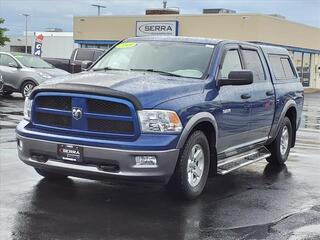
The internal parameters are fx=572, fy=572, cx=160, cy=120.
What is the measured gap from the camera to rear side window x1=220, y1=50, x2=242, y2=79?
747 centimetres

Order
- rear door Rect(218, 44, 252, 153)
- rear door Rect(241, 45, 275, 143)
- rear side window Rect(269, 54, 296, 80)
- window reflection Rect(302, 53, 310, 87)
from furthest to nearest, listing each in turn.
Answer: window reflection Rect(302, 53, 310, 87) < rear side window Rect(269, 54, 296, 80) < rear door Rect(241, 45, 275, 143) < rear door Rect(218, 44, 252, 153)

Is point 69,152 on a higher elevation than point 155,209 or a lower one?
higher

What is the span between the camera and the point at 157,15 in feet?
128

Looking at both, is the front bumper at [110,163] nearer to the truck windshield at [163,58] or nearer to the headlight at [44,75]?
the truck windshield at [163,58]

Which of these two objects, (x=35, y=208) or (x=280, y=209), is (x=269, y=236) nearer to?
(x=280, y=209)

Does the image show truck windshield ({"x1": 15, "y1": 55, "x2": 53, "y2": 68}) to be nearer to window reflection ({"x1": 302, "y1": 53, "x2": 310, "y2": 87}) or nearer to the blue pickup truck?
the blue pickup truck

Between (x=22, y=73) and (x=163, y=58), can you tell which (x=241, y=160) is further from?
(x=22, y=73)

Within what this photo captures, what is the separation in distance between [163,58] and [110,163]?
2.01m

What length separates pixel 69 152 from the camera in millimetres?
6105

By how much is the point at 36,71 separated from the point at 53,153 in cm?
1407

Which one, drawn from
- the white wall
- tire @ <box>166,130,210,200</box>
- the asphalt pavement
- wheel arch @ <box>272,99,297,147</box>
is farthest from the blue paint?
the white wall

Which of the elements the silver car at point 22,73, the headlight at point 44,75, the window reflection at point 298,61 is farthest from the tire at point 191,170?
the window reflection at point 298,61

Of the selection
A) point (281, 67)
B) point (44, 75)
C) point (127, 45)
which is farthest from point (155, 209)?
point (44, 75)

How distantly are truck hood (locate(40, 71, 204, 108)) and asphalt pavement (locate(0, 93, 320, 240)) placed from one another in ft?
3.97
